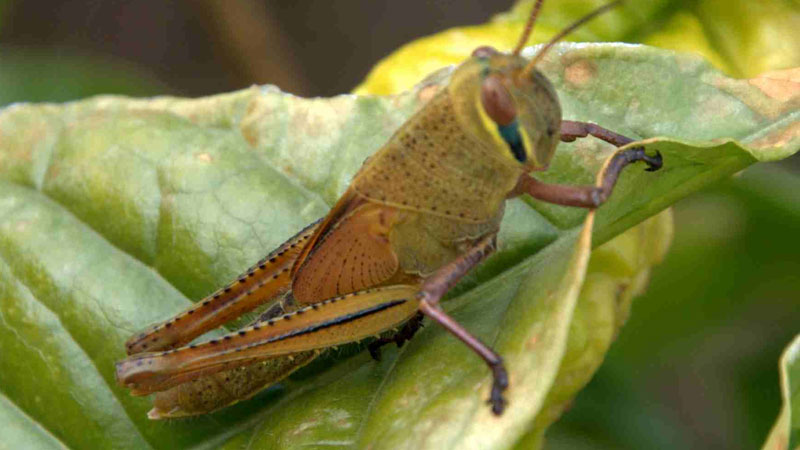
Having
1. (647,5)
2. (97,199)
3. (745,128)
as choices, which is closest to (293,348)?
(97,199)

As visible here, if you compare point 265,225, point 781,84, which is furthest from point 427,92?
point 781,84

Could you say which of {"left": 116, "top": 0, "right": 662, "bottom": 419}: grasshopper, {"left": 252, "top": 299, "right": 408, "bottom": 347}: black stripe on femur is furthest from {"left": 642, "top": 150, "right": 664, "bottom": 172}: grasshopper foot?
{"left": 252, "top": 299, "right": 408, "bottom": 347}: black stripe on femur

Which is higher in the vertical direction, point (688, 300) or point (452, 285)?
point (452, 285)

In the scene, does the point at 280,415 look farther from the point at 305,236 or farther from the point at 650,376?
the point at 650,376

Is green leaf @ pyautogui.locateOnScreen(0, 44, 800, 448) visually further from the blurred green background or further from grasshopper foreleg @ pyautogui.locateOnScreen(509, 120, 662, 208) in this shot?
the blurred green background

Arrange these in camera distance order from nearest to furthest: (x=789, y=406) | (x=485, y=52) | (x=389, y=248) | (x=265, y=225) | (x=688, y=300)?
(x=789, y=406) → (x=485, y=52) → (x=389, y=248) → (x=265, y=225) → (x=688, y=300)

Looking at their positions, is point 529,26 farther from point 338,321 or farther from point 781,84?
point 338,321

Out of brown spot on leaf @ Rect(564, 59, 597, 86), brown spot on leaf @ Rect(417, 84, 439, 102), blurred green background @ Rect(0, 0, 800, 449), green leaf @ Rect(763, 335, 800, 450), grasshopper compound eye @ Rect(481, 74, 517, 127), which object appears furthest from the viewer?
blurred green background @ Rect(0, 0, 800, 449)
